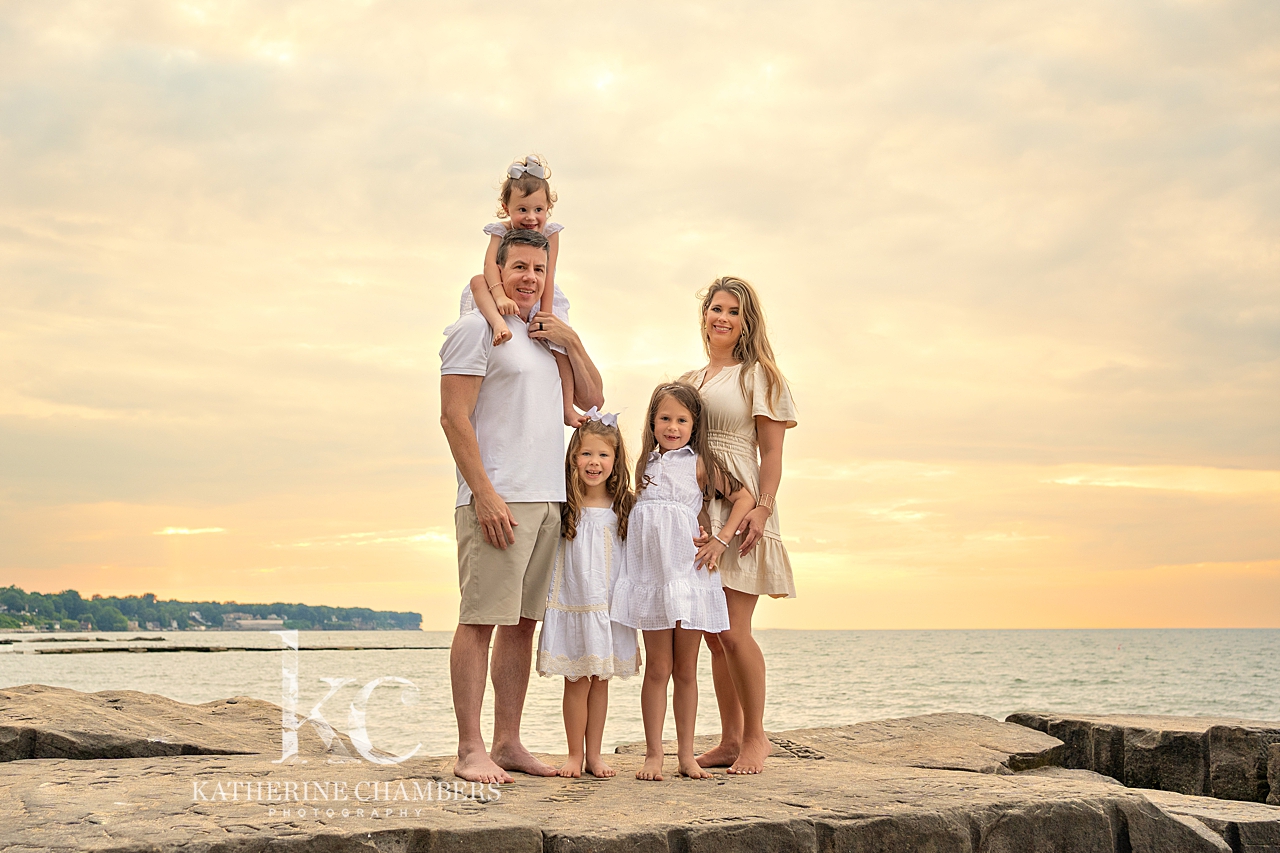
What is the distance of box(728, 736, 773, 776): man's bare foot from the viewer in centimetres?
441

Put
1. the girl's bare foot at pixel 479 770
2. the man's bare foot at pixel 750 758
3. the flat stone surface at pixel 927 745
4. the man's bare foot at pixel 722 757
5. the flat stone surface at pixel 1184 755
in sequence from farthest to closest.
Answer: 1. the flat stone surface at pixel 1184 755
2. the flat stone surface at pixel 927 745
3. the man's bare foot at pixel 722 757
4. the man's bare foot at pixel 750 758
5. the girl's bare foot at pixel 479 770

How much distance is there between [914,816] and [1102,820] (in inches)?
33.7

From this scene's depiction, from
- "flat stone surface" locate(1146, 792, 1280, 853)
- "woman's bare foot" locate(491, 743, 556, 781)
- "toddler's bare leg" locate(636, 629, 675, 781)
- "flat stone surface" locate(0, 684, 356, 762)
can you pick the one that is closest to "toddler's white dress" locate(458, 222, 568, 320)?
"toddler's bare leg" locate(636, 629, 675, 781)

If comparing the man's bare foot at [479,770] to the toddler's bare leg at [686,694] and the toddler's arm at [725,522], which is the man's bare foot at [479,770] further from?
the toddler's arm at [725,522]

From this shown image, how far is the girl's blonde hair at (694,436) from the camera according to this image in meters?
4.51

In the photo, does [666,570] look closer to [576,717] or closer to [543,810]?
[576,717]

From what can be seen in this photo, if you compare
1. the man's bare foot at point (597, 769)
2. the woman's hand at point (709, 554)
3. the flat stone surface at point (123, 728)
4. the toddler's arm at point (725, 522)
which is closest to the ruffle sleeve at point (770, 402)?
the toddler's arm at point (725, 522)

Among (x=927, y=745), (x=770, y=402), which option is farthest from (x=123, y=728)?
(x=927, y=745)

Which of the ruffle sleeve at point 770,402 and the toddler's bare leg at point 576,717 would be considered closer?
the toddler's bare leg at point 576,717

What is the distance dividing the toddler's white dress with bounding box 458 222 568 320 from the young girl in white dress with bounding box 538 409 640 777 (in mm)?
667

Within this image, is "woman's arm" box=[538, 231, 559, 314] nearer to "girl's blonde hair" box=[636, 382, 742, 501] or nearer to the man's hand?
"girl's blonde hair" box=[636, 382, 742, 501]

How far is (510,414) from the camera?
4219mm

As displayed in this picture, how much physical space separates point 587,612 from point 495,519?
0.56m

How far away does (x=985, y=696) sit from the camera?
34.2 meters
